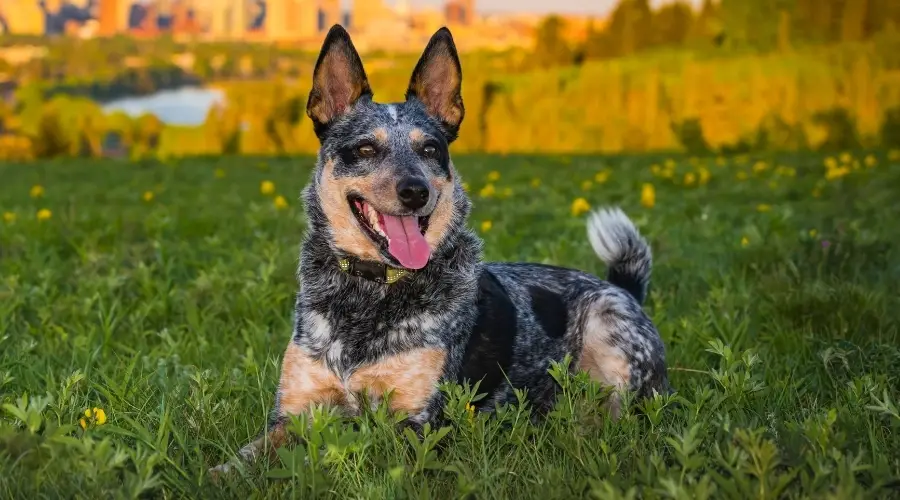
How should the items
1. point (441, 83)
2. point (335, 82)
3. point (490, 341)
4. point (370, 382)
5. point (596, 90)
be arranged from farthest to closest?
point (596, 90), point (441, 83), point (335, 82), point (490, 341), point (370, 382)

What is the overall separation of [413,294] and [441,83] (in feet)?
4.08

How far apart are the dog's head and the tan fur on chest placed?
0.45m

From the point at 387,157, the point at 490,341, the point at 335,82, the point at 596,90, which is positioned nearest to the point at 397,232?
the point at 387,157

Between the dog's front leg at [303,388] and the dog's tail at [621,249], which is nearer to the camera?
the dog's front leg at [303,388]

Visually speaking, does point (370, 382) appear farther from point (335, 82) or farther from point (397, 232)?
point (335, 82)

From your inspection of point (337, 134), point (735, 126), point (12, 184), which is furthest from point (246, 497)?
point (735, 126)

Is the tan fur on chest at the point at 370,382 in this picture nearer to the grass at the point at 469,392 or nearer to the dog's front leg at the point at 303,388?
the dog's front leg at the point at 303,388

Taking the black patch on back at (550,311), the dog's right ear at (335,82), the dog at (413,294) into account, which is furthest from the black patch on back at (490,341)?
the dog's right ear at (335,82)

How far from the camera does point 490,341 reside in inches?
171

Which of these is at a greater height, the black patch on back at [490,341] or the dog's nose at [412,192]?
the dog's nose at [412,192]

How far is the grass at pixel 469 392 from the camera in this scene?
296 centimetres

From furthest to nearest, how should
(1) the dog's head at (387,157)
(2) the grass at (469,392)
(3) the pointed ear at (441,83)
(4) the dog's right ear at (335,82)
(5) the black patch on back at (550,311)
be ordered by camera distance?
(5) the black patch on back at (550,311), (3) the pointed ear at (441,83), (4) the dog's right ear at (335,82), (1) the dog's head at (387,157), (2) the grass at (469,392)

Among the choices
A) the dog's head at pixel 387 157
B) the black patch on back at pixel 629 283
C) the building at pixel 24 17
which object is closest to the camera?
the dog's head at pixel 387 157

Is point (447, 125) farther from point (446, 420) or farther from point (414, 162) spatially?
point (446, 420)
